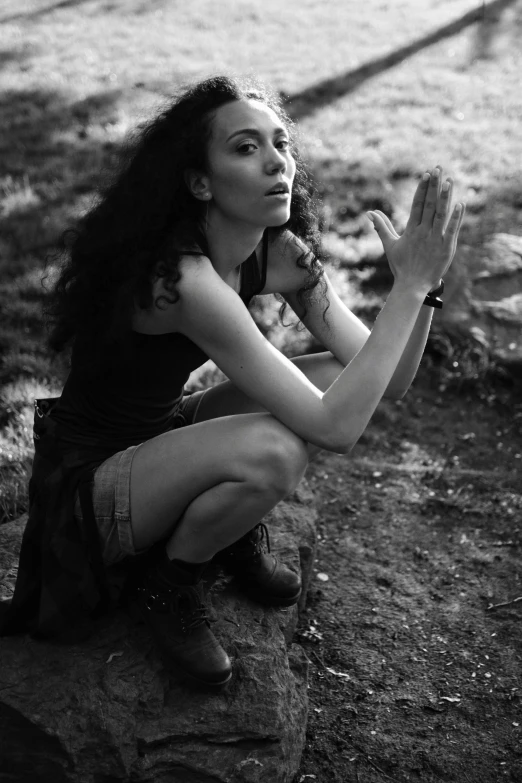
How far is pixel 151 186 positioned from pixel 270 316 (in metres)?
2.37

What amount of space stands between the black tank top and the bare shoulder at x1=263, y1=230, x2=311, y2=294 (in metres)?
0.36

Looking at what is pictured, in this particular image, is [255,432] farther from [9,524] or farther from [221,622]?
[9,524]

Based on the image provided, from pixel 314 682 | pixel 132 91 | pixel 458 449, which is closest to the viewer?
pixel 314 682

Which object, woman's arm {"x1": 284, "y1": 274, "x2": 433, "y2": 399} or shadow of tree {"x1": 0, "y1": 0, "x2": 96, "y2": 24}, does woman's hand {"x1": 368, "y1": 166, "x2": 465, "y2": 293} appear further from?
shadow of tree {"x1": 0, "y1": 0, "x2": 96, "y2": 24}

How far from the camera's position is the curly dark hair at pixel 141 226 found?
2.11m

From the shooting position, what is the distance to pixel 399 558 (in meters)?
3.17

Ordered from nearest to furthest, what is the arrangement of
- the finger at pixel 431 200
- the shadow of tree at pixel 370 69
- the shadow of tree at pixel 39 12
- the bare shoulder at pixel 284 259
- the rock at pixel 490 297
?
the finger at pixel 431 200 → the bare shoulder at pixel 284 259 → the rock at pixel 490 297 → the shadow of tree at pixel 370 69 → the shadow of tree at pixel 39 12

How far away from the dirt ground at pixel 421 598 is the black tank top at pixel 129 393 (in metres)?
0.98

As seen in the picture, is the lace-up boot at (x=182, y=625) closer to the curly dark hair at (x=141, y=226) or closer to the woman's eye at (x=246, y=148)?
the curly dark hair at (x=141, y=226)

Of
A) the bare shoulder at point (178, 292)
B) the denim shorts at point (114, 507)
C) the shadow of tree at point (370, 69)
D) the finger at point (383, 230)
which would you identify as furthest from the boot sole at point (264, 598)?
the shadow of tree at point (370, 69)

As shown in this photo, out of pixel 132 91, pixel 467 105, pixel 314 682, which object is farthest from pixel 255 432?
pixel 467 105

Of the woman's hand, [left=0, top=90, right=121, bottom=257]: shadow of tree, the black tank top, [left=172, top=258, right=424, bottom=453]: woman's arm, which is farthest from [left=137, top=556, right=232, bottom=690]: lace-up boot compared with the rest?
[left=0, top=90, right=121, bottom=257]: shadow of tree

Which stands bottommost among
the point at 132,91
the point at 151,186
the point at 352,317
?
the point at 132,91

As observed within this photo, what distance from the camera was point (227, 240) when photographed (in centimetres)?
223
